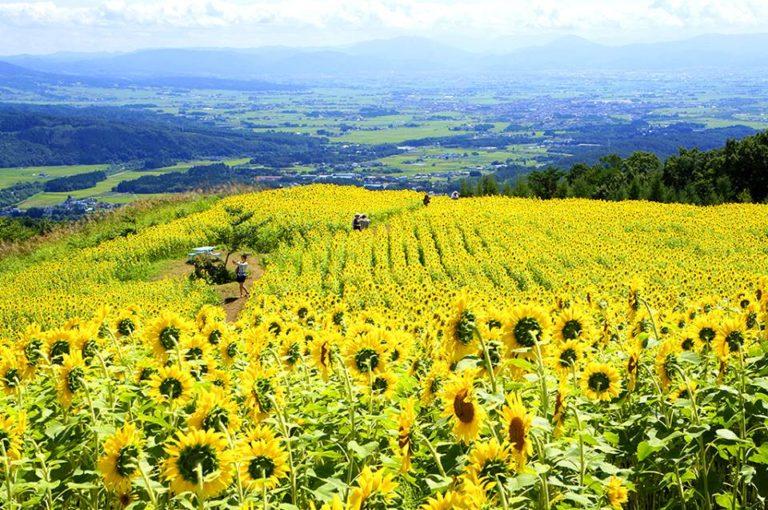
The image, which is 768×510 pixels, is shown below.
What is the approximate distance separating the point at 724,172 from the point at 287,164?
115 meters

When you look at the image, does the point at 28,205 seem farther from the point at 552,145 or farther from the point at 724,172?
the point at 552,145

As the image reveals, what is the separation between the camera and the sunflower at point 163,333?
4.43 metres

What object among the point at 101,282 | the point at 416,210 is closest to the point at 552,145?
the point at 416,210

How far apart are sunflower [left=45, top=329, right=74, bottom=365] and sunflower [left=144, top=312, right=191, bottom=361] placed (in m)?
0.44

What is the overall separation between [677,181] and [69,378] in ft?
161

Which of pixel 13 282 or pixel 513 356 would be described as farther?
pixel 13 282

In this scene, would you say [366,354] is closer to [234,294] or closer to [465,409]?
[465,409]

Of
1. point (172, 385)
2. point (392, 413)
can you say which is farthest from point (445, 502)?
point (172, 385)

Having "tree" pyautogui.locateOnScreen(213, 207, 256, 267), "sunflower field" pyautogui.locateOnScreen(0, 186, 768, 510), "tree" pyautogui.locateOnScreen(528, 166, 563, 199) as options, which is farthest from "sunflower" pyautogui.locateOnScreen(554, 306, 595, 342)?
"tree" pyautogui.locateOnScreen(528, 166, 563, 199)

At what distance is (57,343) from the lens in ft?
14.0

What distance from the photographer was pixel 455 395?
287cm

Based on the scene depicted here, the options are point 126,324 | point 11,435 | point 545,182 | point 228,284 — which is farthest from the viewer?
point 545,182

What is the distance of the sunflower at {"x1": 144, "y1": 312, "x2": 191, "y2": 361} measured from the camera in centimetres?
443

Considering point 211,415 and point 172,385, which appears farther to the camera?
point 172,385
